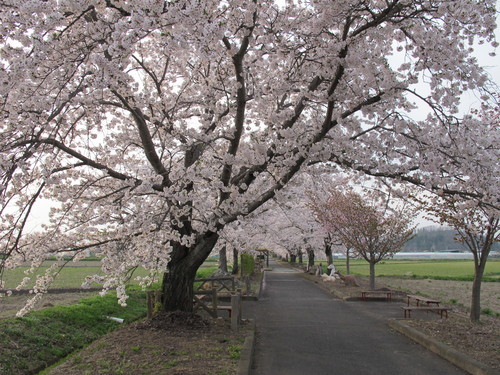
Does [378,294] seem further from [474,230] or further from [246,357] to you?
[246,357]

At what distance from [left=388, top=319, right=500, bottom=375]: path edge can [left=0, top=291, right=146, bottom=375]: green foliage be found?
23.7 ft

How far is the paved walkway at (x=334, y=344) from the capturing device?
688cm

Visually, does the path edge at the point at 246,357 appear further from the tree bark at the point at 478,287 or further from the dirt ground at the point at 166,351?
the tree bark at the point at 478,287

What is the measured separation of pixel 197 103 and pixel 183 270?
12.9 feet

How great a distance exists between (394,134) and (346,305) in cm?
870

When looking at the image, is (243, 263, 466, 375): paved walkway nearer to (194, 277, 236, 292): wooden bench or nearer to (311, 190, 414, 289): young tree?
(194, 277, 236, 292): wooden bench

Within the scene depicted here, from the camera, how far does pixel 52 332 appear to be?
9477 mm

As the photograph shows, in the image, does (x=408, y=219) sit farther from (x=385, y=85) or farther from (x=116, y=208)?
(x=116, y=208)

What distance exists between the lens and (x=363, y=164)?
8461mm

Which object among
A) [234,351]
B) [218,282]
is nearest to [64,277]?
[218,282]

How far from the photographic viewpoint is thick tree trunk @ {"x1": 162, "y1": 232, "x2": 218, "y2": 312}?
934 centimetres

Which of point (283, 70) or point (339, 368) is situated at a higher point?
point (283, 70)

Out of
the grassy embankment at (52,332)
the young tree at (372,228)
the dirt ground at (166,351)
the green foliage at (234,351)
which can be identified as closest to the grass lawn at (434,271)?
the young tree at (372,228)

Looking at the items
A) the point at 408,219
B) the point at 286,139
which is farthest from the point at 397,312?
the point at 286,139
